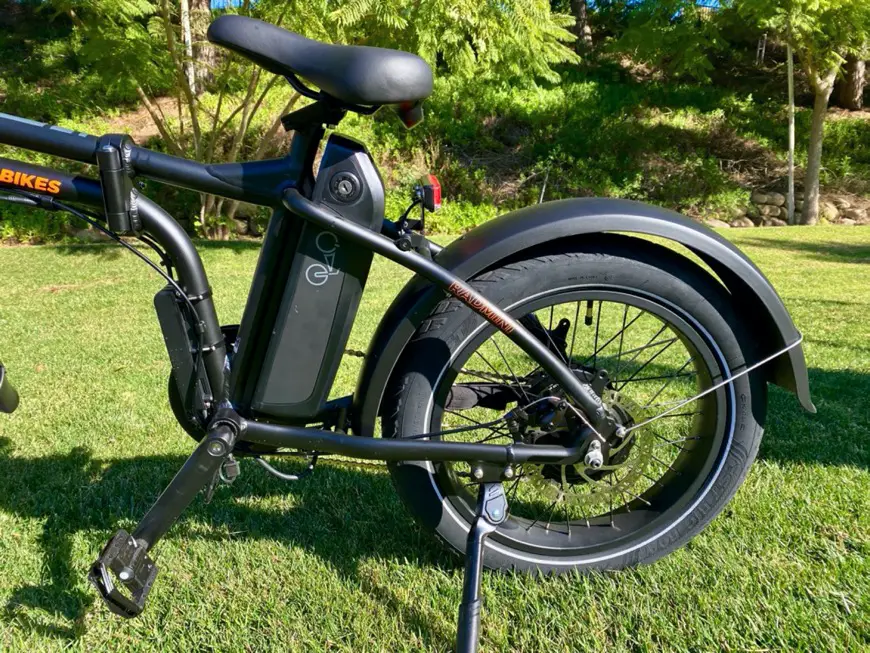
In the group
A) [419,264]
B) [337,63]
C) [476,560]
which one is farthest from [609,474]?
[337,63]

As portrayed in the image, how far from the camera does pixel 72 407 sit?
329 cm

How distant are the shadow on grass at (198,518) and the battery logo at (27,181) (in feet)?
3.84

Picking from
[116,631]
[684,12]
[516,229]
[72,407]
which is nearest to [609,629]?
[516,229]

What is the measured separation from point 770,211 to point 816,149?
1.59 metres

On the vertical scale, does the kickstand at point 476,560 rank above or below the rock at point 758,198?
below

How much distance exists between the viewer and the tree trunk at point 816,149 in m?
13.2

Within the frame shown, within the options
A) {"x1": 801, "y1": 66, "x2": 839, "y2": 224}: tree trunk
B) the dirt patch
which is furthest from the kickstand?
{"x1": 801, "y1": 66, "x2": 839, "y2": 224}: tree trunk

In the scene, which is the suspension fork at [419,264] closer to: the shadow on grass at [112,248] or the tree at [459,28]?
the tree at [459,28]

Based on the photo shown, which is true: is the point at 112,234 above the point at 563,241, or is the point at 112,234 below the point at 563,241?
below

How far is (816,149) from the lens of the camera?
13.6 metres

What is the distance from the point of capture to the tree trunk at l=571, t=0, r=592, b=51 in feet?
54.9

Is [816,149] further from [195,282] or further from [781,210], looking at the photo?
[195,282]

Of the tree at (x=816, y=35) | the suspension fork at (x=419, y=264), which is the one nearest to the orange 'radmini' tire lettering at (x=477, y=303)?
the suspension fork at (x=419, y=264)

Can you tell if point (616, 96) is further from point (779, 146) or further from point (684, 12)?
point (779, 146)
